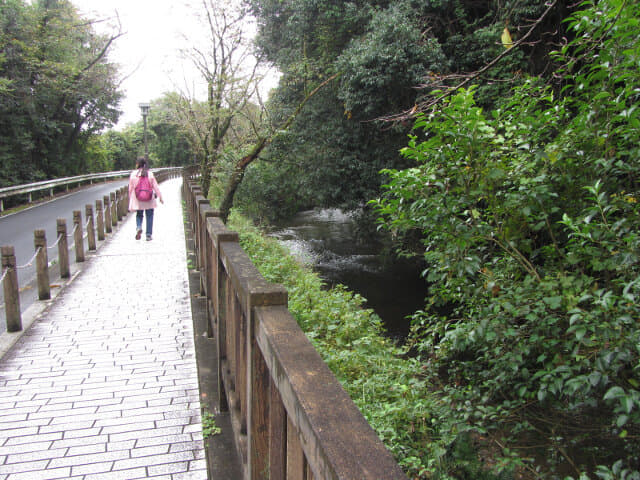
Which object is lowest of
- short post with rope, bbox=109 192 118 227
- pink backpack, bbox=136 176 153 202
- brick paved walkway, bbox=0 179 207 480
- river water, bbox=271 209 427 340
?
river water, bbox=271 209 427 340

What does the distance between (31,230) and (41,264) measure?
8.54 metres

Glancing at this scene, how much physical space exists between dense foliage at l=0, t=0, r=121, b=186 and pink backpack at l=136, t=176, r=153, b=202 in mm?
13536

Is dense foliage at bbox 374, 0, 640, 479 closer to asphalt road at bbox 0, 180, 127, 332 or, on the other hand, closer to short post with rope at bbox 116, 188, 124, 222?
asphalt road at bbox 0, 180, 127, 332

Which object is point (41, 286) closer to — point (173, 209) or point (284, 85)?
point (284, 85)

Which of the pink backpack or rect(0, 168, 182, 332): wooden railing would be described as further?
the pink backpack

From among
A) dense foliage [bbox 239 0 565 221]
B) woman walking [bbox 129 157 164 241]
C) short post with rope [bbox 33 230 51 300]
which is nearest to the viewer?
short post with rope [bbox 33 230 51 300]

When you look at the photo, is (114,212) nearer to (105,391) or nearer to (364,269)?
(364,269)

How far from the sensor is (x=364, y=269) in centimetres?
1798

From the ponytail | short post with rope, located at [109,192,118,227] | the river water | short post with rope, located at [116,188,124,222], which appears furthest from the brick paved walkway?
short post with rope, located at [116,188,124,222]

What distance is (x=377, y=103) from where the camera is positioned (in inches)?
451

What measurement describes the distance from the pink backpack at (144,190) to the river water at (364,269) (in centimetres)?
570

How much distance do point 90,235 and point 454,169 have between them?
8.86 metres

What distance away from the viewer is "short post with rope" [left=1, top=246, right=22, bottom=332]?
5367 mm

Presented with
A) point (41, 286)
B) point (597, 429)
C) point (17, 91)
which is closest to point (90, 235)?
point (41, 286)
